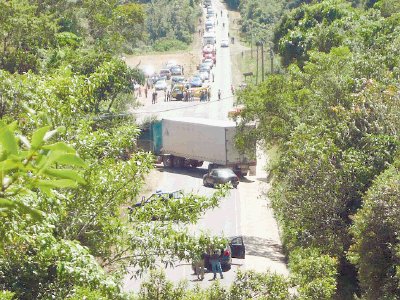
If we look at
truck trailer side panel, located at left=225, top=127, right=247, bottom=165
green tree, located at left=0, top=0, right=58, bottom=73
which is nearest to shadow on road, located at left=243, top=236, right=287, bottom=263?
truck trailer side panel, located at left=225, top=127, right=247, bottom=165

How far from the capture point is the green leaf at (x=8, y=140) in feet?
9.56

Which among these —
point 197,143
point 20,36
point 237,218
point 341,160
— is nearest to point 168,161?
point 197,143

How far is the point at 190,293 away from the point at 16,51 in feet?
91.3

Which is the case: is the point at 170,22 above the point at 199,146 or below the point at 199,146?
above

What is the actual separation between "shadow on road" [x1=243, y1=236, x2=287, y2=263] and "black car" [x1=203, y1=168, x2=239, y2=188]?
23.5ft

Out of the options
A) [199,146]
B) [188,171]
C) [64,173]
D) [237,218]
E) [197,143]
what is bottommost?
[188,171]

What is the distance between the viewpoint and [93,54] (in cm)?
4081

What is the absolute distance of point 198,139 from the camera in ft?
140

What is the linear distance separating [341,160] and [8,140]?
2046 cm

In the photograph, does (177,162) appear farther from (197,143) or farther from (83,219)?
(83,219)

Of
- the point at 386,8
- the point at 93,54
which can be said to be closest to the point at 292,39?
the point at 386,8

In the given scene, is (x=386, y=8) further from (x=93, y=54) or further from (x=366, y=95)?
(x=366, y=95)

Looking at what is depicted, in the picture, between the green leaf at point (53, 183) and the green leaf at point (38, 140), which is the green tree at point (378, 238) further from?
the green leaf at point (38, 140)

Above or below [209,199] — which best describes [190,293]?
below
